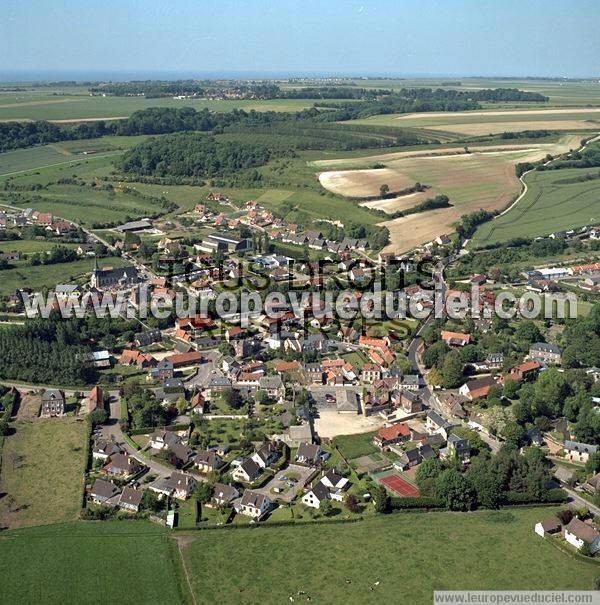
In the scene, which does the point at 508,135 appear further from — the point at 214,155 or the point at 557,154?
the point at 214,155

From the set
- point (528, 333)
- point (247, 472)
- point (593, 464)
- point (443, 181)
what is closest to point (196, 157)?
point (443, 181)

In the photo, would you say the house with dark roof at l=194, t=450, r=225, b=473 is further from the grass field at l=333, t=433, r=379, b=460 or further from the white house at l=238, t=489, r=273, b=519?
the grass field at l=333, t=433, r=379, b=460

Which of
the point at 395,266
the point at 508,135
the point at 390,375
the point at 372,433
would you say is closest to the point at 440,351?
the point at 390,375

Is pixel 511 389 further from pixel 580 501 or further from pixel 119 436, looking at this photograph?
pixel 119 436

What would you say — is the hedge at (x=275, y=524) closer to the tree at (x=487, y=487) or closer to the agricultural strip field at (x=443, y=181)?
the tree at (x=487, y=487)

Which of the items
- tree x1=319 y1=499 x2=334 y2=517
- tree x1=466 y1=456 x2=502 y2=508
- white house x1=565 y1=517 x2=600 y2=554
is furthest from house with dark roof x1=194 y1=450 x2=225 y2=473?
white house x1=565 y1=517 x2=600 y2=554

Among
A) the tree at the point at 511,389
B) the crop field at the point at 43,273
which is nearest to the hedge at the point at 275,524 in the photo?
the tree at the point at 511,389
